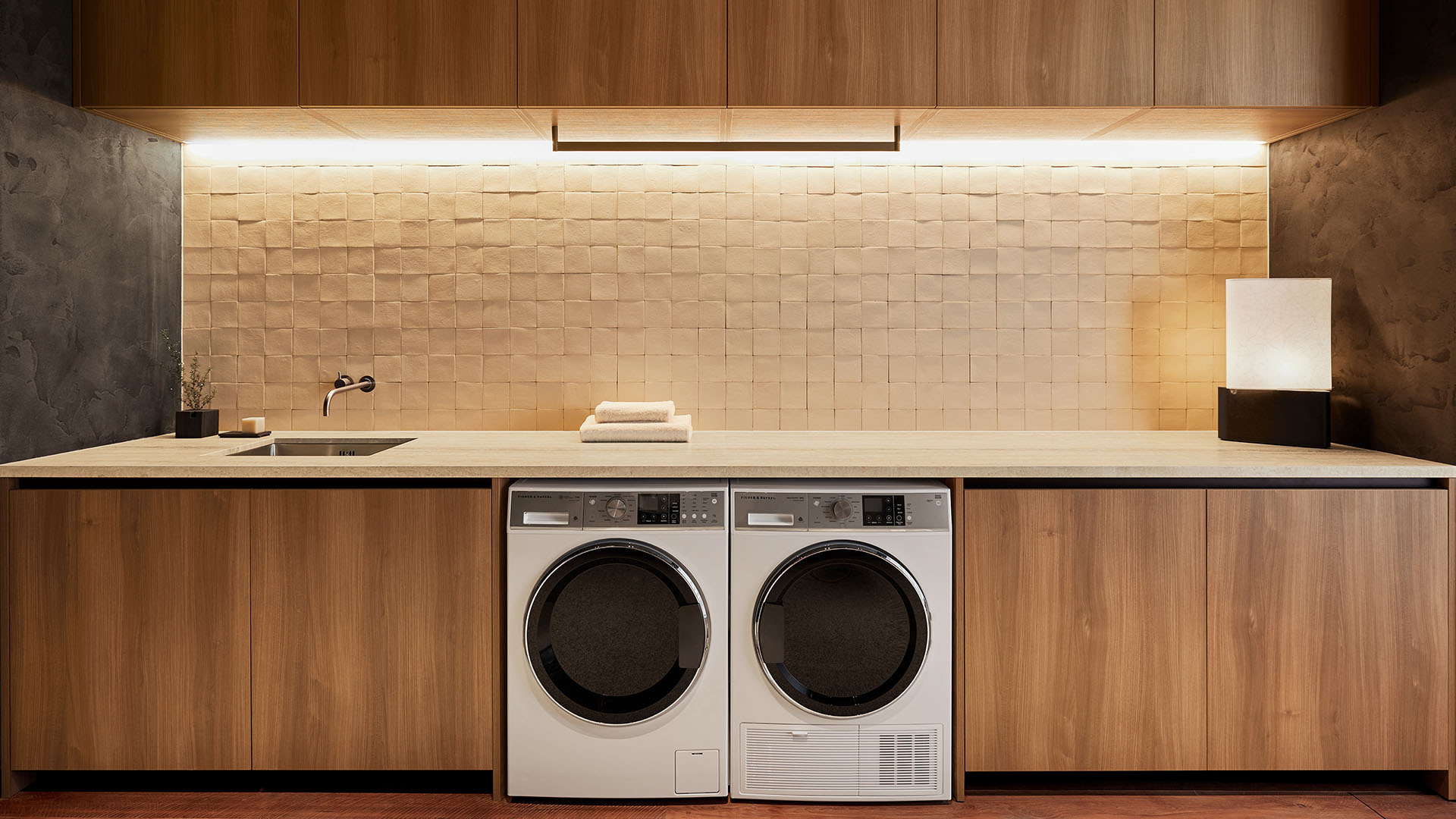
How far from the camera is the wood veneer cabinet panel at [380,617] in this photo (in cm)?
212

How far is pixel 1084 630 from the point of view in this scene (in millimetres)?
2137

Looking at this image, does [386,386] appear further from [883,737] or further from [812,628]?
[883,737]

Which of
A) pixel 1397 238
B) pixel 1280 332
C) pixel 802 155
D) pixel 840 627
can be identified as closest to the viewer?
pixel 840 627

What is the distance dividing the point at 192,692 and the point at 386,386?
1093 mm

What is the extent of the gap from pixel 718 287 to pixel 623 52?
821 millimetres

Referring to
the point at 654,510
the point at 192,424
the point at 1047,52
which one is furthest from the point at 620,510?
the point at 1047,52

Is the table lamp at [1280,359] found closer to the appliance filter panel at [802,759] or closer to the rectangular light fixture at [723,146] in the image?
the rectangular light fixture at [723,146]

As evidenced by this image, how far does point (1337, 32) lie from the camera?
235cm

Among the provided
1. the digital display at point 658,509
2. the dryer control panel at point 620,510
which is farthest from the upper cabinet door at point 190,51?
the digital display at point 658,509

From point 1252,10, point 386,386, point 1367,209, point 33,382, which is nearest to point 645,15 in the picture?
point 386,386

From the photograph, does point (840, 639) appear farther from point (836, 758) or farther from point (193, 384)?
point (193, 384)

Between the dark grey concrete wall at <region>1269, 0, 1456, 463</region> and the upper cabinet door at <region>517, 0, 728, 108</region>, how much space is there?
1811 millimetres

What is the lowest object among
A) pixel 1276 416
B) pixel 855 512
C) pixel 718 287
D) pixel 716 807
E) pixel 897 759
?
pixel 716 807

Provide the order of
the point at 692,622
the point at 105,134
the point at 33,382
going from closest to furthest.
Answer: the point at 692,622 < the point at 33,382 < the point at 105,134
